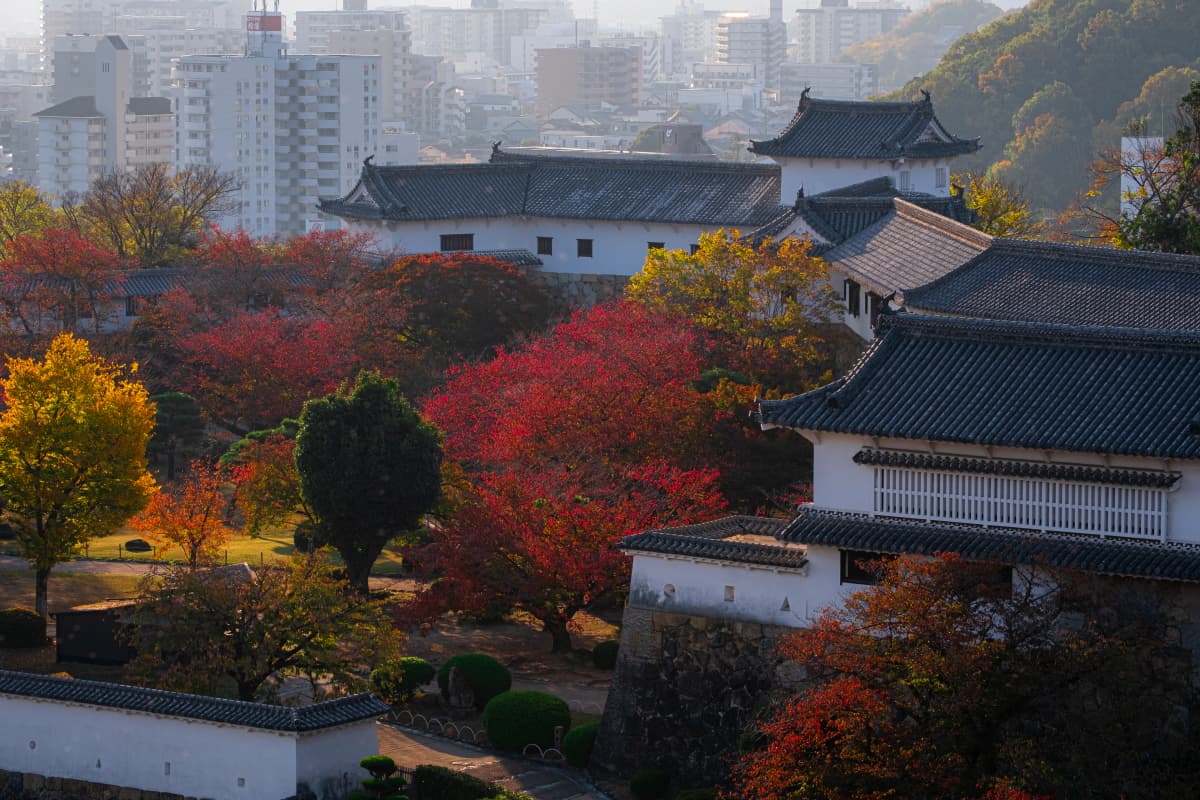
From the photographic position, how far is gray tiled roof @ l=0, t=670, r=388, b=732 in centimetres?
2869

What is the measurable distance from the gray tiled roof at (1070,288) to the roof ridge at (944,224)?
129 centimetres

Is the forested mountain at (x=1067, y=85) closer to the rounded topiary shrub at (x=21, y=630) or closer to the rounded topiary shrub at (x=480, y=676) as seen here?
the rounded topiary shrub at (x=480, y=676)


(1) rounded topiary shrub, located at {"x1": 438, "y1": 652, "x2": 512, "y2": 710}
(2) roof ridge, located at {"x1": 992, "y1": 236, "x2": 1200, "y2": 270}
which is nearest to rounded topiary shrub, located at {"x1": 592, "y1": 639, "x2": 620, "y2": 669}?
(1) rounded topiary shrub, located at {"x1": 438, "y1": 652, "x2": 512, "y2": 710}

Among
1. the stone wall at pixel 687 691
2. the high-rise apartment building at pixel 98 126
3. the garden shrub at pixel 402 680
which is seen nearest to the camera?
the stone wall at pixel 687 691

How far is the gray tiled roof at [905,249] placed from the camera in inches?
1709

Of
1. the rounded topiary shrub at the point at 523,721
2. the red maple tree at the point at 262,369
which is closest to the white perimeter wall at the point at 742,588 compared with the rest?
the rounded topiary shrub at the point at 523,721

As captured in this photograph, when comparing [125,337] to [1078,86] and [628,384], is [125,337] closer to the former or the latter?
[628,384]

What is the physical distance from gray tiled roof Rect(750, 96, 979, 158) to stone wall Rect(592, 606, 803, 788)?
29.4m

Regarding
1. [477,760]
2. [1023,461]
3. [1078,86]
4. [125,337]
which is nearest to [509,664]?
[477,760]

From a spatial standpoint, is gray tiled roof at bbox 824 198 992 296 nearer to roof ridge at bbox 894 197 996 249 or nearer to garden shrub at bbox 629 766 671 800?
roof ridge at bbox 894 197 996 249

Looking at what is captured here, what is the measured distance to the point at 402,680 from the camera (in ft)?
111

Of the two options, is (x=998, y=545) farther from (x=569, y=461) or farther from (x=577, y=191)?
(x=577, y=191)

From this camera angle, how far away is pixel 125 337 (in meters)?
54.9

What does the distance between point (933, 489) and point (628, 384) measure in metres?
A: 12.4
